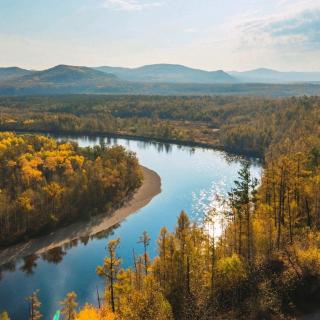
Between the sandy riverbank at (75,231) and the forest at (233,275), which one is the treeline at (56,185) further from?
the forest at (233,275)

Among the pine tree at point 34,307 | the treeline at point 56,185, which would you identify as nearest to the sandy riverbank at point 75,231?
the treeline at point 56,185

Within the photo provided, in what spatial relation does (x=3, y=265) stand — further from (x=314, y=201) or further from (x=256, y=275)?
(x=314, y=201)

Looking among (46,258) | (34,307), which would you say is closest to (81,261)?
(46,258)

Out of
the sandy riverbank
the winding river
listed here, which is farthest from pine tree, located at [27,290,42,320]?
the sandy riverbank

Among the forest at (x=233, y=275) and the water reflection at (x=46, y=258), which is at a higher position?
the forest at (x=233, y=275)

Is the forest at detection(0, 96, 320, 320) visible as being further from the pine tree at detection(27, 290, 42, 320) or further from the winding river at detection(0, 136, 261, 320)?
the winding river at detection(0, 136, 261, 320)

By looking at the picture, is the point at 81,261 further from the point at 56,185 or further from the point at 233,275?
the point at 233,275
